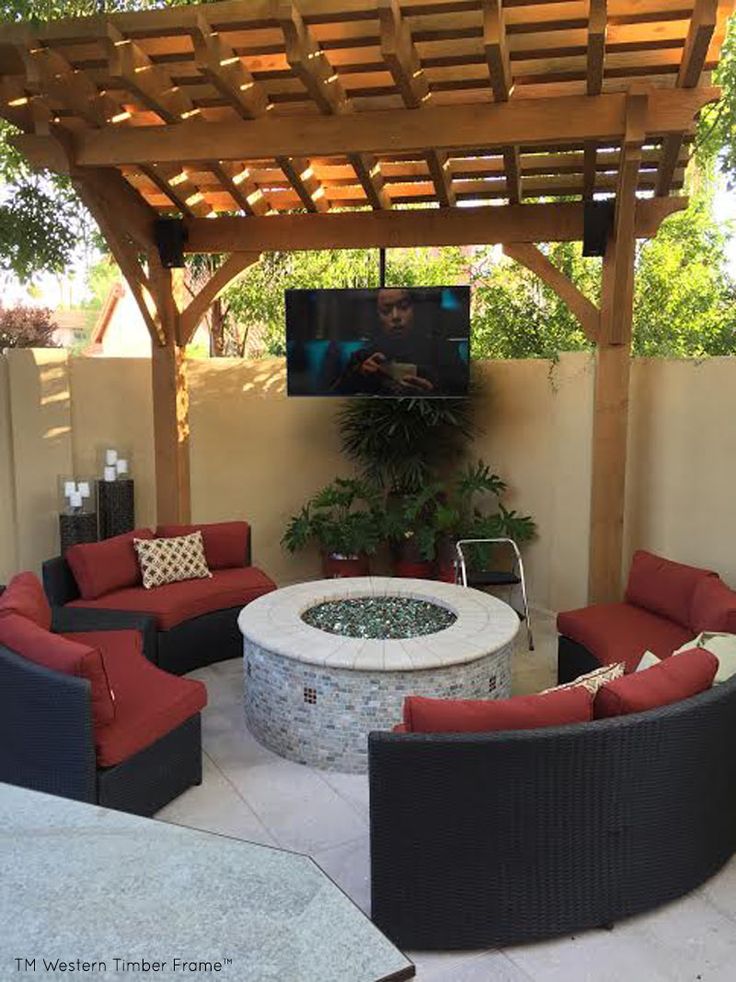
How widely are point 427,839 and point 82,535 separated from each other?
5173 millimetres

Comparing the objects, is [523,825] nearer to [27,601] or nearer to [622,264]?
[27,601]

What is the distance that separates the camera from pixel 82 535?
23.7 feet

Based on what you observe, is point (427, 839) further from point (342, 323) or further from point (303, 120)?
point (342, 323)

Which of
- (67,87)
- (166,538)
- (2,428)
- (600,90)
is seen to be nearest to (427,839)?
(166,538)

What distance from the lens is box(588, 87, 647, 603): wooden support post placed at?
598cm

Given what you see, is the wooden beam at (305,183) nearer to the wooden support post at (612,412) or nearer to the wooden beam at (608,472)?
the wooden support post at (612,412)

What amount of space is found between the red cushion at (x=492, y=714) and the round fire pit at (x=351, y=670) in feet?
4.04

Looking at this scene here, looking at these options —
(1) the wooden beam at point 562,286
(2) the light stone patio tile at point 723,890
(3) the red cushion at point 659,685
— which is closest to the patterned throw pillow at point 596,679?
(3) the red cushion at point 659,685

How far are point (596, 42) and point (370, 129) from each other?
146 centimetres

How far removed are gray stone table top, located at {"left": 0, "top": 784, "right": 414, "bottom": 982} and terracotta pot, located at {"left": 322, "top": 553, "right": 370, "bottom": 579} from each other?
19.6ft

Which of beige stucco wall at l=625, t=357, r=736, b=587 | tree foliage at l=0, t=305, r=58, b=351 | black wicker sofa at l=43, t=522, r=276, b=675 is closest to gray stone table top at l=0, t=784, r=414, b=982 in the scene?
black wicker sofa at l=43, t=522, r=276, b=675

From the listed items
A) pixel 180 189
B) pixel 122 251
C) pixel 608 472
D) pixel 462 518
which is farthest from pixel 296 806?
pixel 180 189

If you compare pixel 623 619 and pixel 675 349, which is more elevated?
pixel 675 349

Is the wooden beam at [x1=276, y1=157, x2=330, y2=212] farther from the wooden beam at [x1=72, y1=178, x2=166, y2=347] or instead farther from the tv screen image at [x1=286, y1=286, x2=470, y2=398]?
the wooden beam at [x1=72, y1=178, x2=166, y2=347]
